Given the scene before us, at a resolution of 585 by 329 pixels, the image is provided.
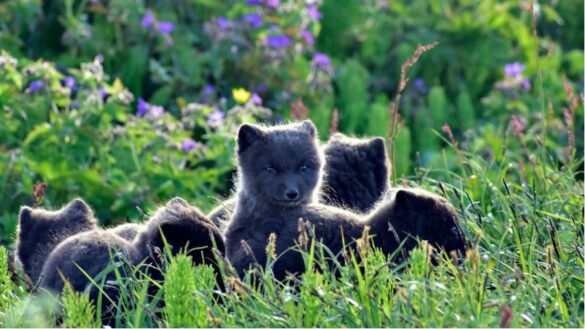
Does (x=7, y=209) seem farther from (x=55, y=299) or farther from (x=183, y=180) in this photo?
(x=55, y=299)

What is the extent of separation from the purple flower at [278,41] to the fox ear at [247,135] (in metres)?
4.42

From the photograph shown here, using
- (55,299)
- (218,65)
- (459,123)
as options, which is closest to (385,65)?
(459,123)

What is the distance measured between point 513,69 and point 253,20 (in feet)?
8.27

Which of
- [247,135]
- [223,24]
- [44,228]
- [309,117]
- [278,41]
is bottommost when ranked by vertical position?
[309,117]

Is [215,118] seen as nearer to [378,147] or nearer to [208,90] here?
[208,90]

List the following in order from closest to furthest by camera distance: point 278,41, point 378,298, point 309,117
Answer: point 378,298 < point 309,117 < point 278,41

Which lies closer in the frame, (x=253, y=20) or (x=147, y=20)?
(x=147, y=20)

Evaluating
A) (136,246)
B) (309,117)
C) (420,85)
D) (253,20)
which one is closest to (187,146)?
(309,117)

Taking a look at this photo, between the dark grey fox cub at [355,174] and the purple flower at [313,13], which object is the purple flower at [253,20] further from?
the dark grey fox cub at [355,174]

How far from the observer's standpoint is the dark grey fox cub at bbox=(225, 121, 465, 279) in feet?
19.4

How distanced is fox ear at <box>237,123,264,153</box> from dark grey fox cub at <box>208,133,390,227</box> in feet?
1.48

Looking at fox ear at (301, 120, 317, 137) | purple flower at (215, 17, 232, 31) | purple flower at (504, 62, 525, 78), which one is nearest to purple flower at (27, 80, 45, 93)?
purple flower at (215, 17, 232, 31)

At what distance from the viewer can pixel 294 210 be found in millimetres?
6430

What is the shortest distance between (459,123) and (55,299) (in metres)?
7.23
